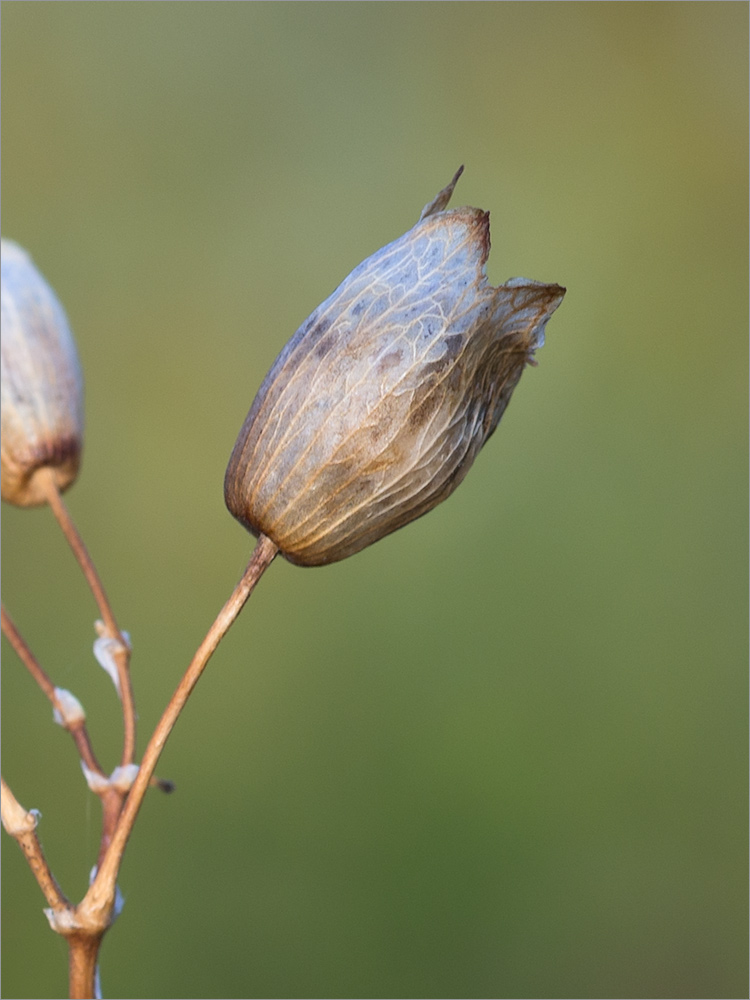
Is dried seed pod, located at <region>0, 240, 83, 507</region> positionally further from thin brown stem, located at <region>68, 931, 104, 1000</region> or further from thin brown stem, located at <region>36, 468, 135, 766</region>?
thin brown stem, located at <region>68, 931, 104, 1000</region>

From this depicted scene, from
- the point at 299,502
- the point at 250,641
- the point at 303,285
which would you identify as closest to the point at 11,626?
the point at 299,502

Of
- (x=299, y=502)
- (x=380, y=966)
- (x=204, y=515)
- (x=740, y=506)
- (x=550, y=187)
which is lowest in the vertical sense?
(x=380, y=966)

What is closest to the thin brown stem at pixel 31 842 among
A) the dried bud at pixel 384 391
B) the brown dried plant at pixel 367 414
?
the brown dried plant at pixel 367 414

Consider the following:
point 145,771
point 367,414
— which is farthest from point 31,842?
point 367,414

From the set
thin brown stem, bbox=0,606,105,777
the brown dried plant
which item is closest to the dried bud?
the brown dried plant

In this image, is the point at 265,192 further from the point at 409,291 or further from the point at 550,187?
the point at 409,291

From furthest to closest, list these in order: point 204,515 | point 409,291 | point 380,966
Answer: point 204,515 → point 380,966 → point 409,291

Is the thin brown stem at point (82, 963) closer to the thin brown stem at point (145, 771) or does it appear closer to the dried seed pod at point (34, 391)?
the thin brown stem at point (145, 771)
